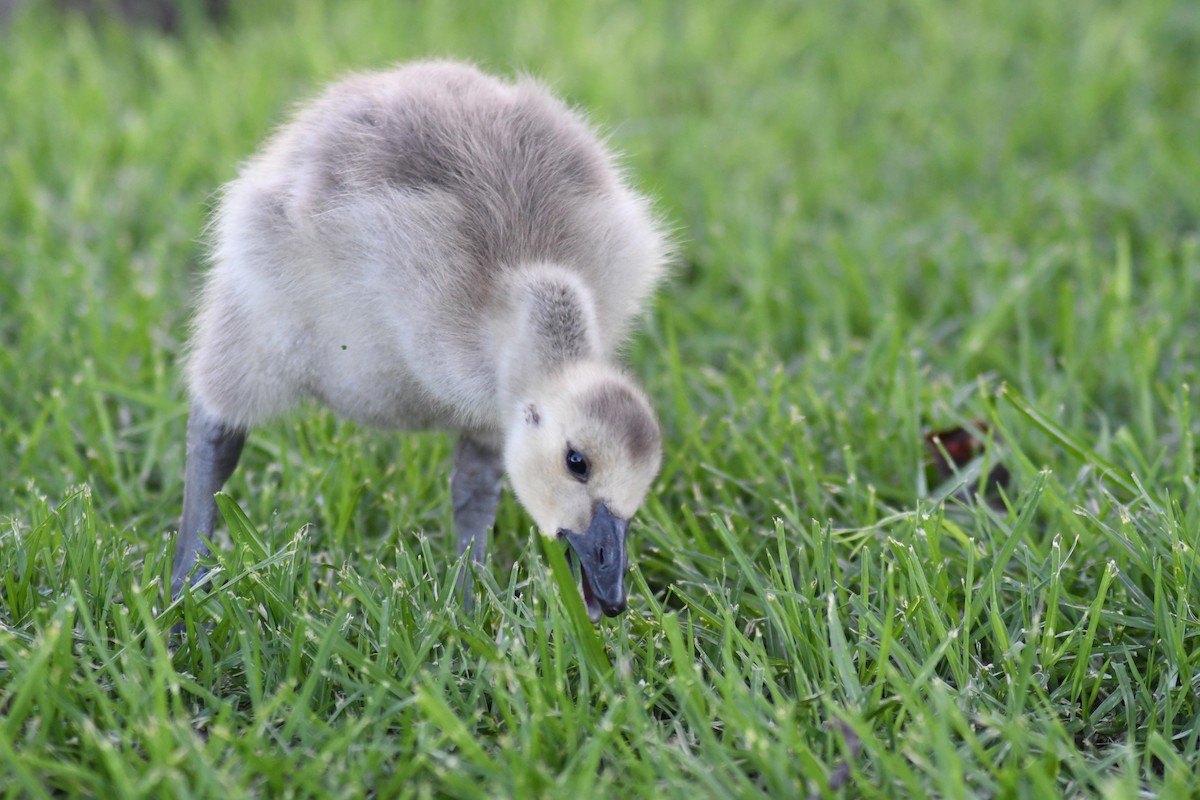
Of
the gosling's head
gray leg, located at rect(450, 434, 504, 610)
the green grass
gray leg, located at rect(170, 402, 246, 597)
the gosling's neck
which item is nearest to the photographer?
the green grass

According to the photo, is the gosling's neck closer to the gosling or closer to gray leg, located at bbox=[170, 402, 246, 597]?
the gosling

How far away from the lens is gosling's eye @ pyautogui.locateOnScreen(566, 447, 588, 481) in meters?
2.45

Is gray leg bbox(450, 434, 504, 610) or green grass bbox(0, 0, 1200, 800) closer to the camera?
green grass bbox(0, 0, 1200, 800)

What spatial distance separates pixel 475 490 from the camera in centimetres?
304

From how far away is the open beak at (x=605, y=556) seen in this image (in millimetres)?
2436

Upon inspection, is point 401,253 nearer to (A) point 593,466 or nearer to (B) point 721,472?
(A) point 593,466

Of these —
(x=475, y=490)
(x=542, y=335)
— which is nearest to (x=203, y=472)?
(x=475, y=490)

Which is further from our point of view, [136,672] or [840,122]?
[840,122]

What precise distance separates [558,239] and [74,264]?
79.5 inches

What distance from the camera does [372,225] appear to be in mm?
2707

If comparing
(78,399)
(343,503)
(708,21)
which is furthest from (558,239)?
(708,21)

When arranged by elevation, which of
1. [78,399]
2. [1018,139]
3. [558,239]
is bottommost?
[78,399]

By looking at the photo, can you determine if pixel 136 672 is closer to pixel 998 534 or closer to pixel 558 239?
pixel 558 239

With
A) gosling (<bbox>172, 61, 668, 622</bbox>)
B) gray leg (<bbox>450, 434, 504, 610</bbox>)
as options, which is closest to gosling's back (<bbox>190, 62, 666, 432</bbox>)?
gosling (<bbox>172, 61, 668, 622</bbox>)
